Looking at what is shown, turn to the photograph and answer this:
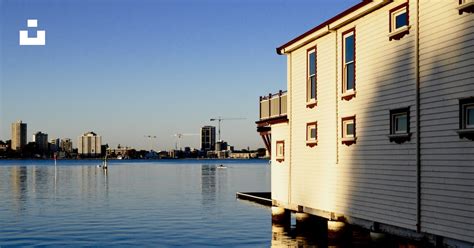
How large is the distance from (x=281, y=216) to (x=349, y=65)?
13679 mm

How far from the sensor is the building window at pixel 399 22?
2317cm

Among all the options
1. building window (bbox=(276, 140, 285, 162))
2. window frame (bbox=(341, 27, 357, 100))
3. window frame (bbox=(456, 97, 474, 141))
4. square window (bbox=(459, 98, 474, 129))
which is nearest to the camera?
window frame (bbox=(456, 97, 474, 141))

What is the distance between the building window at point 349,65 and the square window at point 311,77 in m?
3.25

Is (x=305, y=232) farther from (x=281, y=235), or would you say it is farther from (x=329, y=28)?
(x=329, y=28)

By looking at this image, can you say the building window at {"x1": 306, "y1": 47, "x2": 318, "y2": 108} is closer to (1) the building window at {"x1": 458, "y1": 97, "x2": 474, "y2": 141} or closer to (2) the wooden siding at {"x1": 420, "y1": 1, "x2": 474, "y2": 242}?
(2) the wooden siding at {"x1": 420, "y1": 1, "x2": 474, "y2": 242}

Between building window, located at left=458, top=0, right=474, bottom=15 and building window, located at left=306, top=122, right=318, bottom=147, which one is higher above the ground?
building window, located at left=458, top=0, right=474, bottom=15

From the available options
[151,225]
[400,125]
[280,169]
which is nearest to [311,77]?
[280,169]

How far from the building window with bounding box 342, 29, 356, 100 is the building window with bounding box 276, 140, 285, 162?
28.3ft

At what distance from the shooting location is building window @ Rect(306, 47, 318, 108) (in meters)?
31.6

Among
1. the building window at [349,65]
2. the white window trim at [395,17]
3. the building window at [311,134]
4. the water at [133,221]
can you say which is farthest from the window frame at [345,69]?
A: the water at [133,221]

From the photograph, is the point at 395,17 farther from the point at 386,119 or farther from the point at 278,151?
the point at 278,151

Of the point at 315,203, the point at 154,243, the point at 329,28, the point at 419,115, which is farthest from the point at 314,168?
the point at 154,243

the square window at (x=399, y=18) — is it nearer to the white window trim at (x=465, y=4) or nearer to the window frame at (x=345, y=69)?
the window frame at (x=345, y=69)

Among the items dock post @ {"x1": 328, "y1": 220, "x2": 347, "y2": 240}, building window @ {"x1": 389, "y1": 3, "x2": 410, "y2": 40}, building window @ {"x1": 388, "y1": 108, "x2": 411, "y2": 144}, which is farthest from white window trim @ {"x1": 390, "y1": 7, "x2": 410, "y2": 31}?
dock post @ {"x1": 328, "y1": 220, "x2": 347, "y2": 240}
